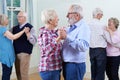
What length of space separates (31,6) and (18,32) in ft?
8.16

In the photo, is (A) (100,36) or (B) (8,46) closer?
(B) (8,46)

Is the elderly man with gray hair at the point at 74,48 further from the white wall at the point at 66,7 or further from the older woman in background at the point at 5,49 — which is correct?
the white wall at the point at 66,7

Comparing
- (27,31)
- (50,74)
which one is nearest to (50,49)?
(50,74)

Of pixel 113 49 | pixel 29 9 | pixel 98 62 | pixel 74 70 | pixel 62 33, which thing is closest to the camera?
pixel 62 33

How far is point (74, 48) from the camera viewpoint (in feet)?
8.04

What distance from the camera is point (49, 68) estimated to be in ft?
8.55

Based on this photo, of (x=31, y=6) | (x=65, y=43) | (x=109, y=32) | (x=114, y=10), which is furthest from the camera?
(x=31, y=6)

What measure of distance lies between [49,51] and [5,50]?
60.9 inches

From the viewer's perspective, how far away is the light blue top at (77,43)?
2.43 m

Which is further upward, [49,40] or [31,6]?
[31,6]

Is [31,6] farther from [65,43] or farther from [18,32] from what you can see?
[65,43]

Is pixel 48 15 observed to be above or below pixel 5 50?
above

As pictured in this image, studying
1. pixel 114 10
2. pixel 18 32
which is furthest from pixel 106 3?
pixel 18 32

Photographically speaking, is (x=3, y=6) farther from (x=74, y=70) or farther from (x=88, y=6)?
(x=74, y=70)
